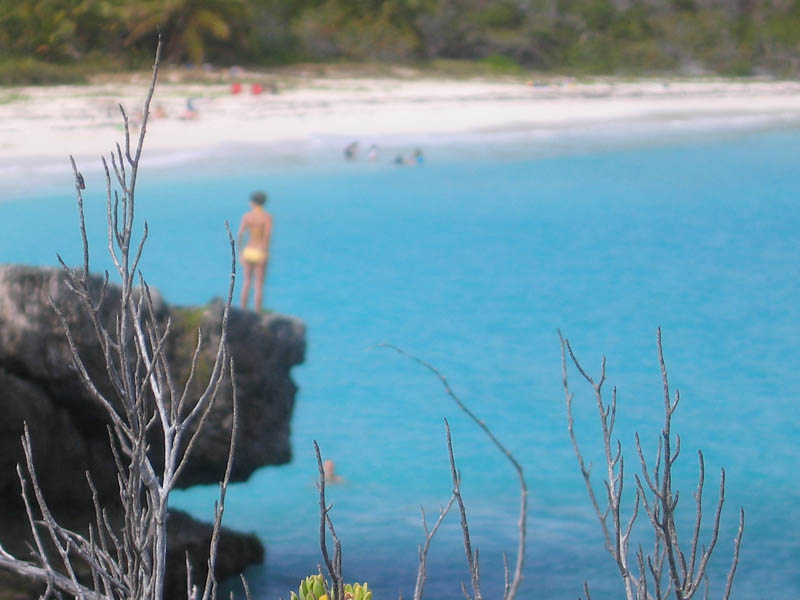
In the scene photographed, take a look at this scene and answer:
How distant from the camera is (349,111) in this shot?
1914 cm

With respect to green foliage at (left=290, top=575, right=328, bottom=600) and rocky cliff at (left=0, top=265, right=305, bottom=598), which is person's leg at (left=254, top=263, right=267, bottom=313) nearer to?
rocky cliff at (left=0, top=265, right=305, bottom=598)

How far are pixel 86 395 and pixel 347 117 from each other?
15.2m

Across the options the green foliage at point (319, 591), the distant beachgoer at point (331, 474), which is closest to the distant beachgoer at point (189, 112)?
the distant beachgoer at point (331, 474)

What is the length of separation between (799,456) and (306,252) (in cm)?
615

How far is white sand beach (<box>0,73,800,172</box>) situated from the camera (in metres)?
15.5

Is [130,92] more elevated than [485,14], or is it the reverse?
[485,14]

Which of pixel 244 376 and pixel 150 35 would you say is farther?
pixel 150 35

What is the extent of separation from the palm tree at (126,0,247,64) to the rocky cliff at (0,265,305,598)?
19.6 m

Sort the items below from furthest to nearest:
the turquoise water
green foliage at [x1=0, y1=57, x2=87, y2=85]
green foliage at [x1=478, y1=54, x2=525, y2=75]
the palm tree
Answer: green foliage at [x1=478, y1=54, x2=525, y2=75] < the palm tree < green foliage at [x1=0, y1=57, x2=87, y2=85] < the turquoise water

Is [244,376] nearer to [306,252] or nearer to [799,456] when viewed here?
[799,456]

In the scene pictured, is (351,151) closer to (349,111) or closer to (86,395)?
A: (349,111)

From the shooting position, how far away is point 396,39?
2775 centimetres

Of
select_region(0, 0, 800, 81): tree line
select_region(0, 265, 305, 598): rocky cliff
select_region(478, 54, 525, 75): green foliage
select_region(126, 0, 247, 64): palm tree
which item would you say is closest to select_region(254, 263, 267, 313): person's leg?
select_region(0, 265, 305, 598): rocky cliff

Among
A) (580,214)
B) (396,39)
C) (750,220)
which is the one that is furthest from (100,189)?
(396,39)
